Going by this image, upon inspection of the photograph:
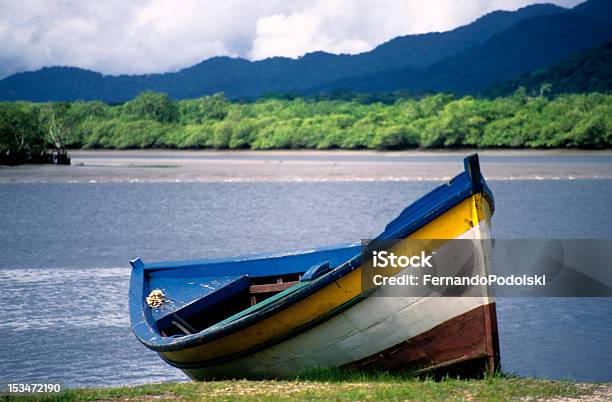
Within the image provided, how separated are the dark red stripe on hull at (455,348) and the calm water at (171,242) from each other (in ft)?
13.3

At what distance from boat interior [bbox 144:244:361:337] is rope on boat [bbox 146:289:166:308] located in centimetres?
7

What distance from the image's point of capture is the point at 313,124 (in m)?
151

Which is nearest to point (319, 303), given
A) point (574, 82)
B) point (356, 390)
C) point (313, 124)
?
point (356, 390)

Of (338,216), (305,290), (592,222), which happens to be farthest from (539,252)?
(305,290)

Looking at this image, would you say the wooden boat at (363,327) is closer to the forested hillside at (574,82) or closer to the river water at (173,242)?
the river water at (173,242)

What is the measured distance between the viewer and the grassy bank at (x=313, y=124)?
114125 millimetres

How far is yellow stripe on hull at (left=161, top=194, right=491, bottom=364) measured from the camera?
11.2 m

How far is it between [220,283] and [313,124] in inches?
5373

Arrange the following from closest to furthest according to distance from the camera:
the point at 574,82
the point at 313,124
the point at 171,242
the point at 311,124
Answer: the point at 171,242 → the point at 313,124 → the point at 311,124 → the point at 574,82

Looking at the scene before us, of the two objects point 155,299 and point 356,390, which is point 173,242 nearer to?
point 155,299

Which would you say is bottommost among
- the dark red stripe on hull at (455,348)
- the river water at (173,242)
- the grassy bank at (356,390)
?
the river water at (173,242)

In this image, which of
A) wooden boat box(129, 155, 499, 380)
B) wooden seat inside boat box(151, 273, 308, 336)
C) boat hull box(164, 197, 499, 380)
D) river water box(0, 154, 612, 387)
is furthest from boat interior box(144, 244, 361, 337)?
boat hull box(164, 197, 499, 380)

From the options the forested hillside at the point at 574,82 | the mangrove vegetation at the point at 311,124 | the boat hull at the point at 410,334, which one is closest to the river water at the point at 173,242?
the boat hull at the point at 410,334

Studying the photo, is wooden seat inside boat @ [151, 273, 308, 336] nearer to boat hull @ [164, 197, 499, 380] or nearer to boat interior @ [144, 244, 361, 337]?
boat interior @ [144, 244, 361, 337]
